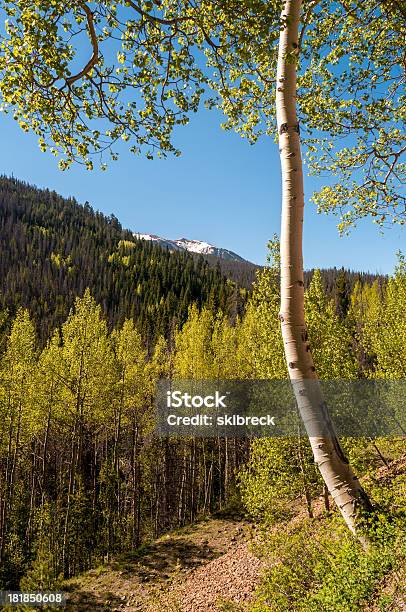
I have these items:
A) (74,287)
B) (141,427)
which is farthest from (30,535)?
(74,287)

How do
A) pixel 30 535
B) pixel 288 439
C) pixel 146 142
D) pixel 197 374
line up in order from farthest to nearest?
pixel 197 374
pixel 30 535
pixel 288 439
pixel 146 142

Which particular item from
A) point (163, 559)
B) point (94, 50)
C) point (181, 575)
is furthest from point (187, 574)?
point (94, 50)

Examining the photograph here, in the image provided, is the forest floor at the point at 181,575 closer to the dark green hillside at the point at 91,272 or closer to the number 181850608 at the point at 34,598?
the number 181850608 at the point at 34,598

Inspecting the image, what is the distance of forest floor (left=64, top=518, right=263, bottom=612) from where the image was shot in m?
11.0

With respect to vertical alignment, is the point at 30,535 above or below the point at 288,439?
below

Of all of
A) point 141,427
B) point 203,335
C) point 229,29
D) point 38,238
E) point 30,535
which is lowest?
point 30,535

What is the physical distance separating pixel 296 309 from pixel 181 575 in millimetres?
14729

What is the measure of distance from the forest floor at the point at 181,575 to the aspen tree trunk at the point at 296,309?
21.4ft

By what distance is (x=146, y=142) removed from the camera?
5.16 meters

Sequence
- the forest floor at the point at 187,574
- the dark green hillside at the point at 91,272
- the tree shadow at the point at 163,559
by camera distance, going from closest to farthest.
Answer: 1. the forest floor at the point at 187,574
2. the tree shadow at the point at 163,559
3. the dark green hillside at the point at 91,272

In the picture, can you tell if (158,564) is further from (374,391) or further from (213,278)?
(213,278)

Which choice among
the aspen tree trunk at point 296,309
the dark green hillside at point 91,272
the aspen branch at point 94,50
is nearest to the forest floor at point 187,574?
the aspen tree trunk at point 296,309

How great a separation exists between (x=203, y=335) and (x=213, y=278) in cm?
7937

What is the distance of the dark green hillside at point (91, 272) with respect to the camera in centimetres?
7669
